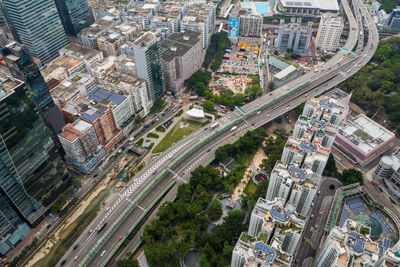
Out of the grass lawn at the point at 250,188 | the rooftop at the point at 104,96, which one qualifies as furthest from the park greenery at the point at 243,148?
the rooftop at the point at 104,96

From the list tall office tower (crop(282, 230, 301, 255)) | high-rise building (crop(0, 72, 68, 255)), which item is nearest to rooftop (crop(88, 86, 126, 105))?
high-rise building (crop(0, 72, 68, 255))

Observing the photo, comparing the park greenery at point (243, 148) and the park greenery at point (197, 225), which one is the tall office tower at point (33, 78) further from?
the park greenery at point (243, 148)

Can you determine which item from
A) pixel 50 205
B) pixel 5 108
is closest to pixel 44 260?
pixel 50 205

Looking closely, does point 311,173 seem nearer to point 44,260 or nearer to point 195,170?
point 195,170

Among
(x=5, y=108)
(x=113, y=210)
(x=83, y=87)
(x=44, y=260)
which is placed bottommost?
(x=44, y=260)

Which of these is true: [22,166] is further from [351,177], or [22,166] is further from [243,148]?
[351,177]
